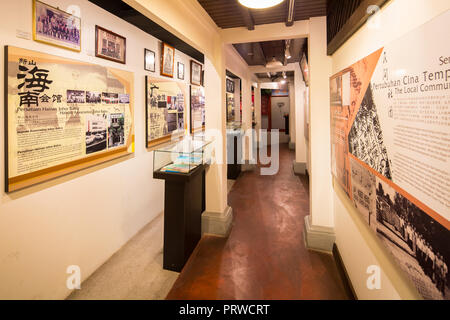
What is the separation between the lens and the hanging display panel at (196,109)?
4796 mm

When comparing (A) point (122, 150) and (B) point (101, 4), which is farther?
(A) point (122, 150)

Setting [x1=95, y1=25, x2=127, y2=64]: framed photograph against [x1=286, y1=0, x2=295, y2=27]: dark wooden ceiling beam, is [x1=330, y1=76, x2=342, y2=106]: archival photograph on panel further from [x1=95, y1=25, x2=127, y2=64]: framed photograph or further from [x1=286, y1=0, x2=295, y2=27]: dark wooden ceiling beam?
[x1=95, y1=25, x2=127, y2=64]: framed photograph

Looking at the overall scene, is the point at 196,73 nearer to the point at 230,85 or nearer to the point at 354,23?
the point at 230,85

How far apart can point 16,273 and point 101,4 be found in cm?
251

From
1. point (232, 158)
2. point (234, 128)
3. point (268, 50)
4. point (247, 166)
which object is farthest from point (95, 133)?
point (247, 166)

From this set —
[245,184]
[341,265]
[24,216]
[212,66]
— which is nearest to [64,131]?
[24,216]

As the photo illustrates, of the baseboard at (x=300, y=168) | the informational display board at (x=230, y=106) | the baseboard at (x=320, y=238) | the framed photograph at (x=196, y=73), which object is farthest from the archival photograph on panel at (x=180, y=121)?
the baseboard at (x=300, y=168)

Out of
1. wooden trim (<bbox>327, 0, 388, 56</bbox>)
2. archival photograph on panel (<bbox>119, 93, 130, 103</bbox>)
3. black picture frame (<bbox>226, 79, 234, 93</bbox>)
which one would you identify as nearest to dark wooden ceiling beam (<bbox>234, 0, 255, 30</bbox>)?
wooden trim (<bbox>327, 0, 388, 56</bbox>)

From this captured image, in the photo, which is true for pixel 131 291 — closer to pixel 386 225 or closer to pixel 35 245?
pixel 35 245

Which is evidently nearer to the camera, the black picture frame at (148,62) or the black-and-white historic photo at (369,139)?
the black-and-white historic photo at (369,139)

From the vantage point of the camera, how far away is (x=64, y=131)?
2057mm

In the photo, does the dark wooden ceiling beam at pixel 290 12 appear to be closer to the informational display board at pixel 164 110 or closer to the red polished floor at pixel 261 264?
the informational display board at pixel 164 110

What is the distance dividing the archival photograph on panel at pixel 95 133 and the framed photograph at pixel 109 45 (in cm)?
65

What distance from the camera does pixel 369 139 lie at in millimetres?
1455
